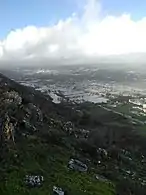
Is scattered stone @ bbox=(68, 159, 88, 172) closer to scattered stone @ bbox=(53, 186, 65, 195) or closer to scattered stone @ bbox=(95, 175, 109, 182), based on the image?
scattered stone @ bbox=(95, 175, 109, 182)

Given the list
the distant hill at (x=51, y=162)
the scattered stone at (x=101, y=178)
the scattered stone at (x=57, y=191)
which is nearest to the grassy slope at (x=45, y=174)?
the distant hill at (x=51, y=162)

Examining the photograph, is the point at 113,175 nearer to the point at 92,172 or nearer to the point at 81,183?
the point at 92,172

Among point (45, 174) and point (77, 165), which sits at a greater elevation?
point (45, 174)

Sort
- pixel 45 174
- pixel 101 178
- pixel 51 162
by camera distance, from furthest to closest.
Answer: pixel 51 162
pixel 101 178
pixel 45 174

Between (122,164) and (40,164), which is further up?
(40,164)

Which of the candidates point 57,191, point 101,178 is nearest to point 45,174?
point 57,191

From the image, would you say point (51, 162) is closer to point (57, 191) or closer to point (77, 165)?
point (77, 165)

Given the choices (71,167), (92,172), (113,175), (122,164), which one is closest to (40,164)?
(71,167)

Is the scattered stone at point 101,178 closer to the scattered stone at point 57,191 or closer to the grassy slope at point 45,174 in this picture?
the grassy slope at point 45,174
